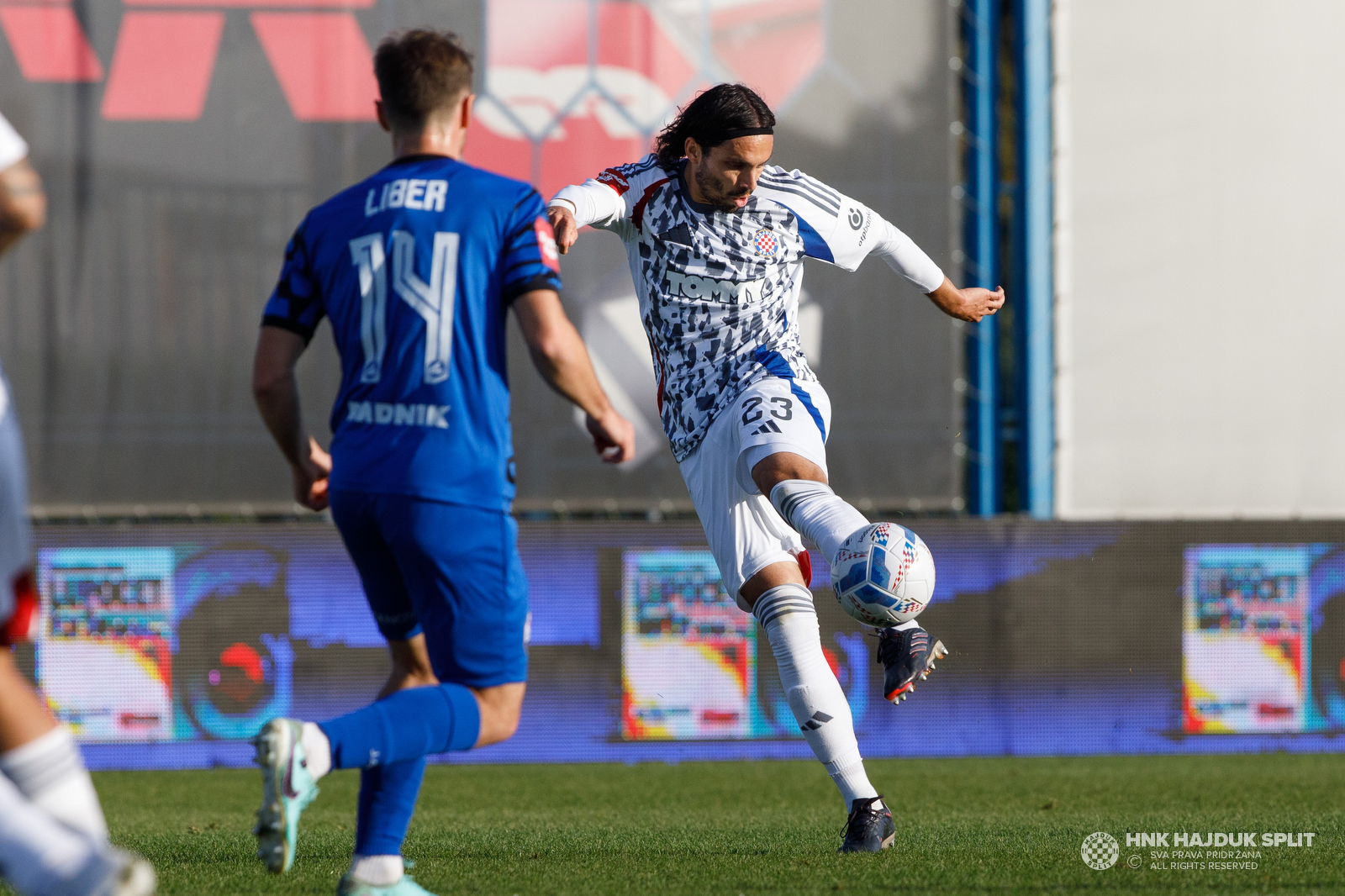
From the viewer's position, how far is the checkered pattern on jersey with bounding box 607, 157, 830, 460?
4.25 m

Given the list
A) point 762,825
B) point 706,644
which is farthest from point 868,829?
point 706,644

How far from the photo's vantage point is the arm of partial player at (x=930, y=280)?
177 inches

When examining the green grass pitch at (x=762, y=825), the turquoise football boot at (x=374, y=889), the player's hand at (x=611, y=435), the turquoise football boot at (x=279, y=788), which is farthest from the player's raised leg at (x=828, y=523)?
the turquoise football boot at (x=279, y=788)

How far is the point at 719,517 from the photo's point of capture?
4.20 meters

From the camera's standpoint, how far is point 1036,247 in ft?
30.0

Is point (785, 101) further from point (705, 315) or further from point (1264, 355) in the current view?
point (705, 315)

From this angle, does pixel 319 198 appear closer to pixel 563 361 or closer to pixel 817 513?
pixel 817 513

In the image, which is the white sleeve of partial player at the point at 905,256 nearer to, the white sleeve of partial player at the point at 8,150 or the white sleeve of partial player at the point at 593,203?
the white sleeve of partial player at the point at 593,203

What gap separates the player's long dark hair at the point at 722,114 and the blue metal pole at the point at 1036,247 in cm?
529

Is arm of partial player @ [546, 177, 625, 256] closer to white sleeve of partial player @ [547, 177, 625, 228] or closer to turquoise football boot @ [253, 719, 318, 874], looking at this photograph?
white sleeve of partial player @ [547, 177, 625, 228]

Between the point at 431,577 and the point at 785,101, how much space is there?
6727 mm

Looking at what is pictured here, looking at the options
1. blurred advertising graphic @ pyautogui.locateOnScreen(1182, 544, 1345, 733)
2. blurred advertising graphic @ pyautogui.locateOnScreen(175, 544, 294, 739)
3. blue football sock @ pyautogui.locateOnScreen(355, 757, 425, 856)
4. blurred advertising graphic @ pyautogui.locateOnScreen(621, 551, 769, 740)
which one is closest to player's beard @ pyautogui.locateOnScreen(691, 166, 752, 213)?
blue football sock @ pyautogui.locateOnScreen(355, 757, 425, 856)

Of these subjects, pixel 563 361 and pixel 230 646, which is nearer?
pixel 563 361

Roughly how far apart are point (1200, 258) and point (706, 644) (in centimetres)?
391
